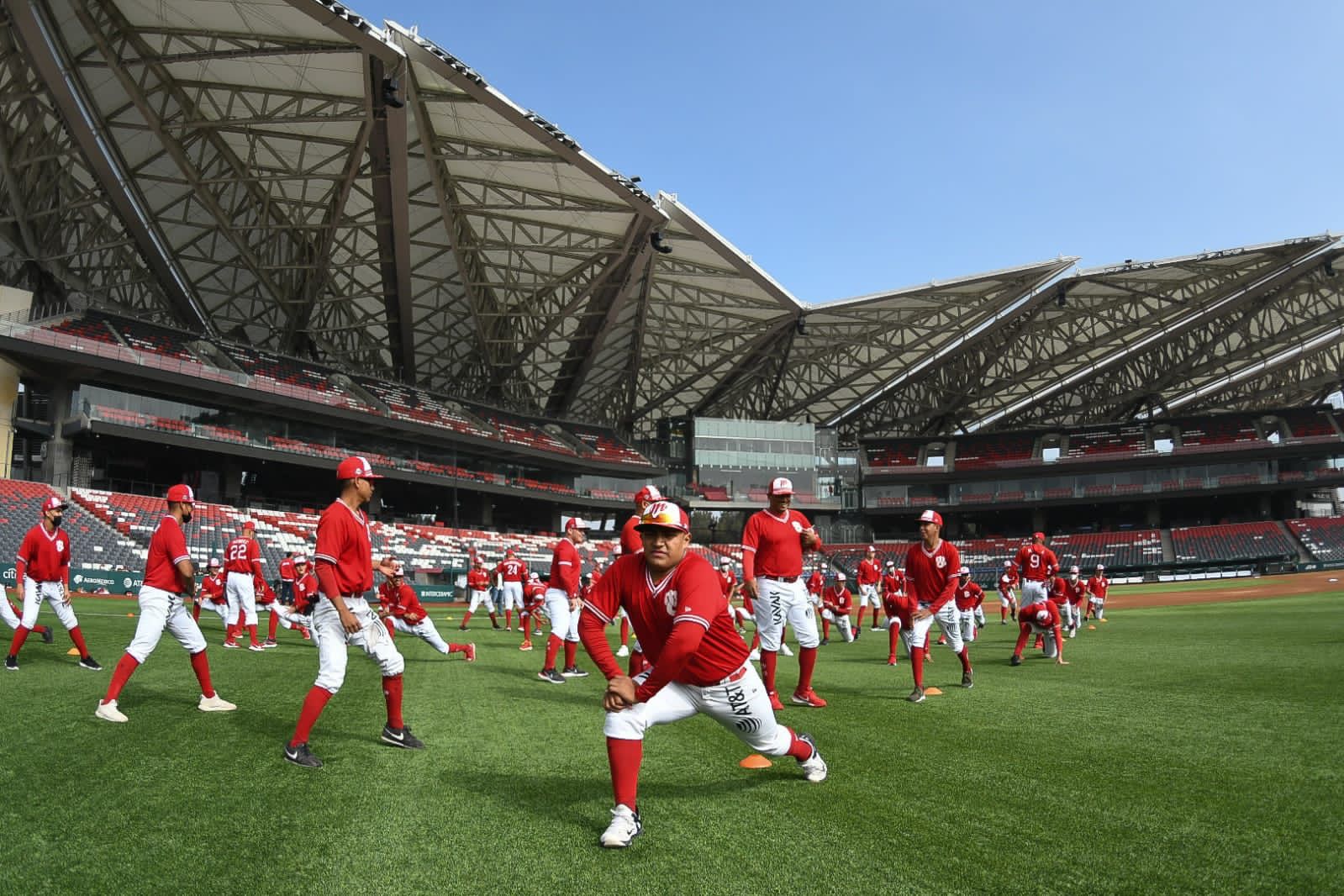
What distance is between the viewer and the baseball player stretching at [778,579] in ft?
30.2

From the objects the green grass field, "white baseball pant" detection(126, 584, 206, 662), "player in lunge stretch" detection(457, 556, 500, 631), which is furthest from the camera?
"player in lunge stretch" detection(457, 556, 500, 631)

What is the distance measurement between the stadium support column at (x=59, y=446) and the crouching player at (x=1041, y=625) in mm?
41942

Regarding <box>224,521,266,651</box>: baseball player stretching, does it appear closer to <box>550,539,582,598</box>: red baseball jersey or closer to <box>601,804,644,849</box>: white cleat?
<box>550,539,582,598</box>: red baseball jersey

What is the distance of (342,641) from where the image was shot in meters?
6.78

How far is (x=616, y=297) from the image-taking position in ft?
162

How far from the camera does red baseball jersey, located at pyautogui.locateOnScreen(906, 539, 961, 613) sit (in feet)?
32.6

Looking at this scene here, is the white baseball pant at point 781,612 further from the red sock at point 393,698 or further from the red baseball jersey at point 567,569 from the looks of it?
the red baseball jersey at point 567,569

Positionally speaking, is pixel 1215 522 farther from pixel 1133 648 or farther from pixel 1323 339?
pixel 1133 648

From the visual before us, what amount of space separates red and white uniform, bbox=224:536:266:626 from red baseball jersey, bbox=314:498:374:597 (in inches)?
397

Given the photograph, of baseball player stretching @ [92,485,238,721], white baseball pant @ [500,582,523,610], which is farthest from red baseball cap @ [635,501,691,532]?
white baseball pant @ [500,582,523,610]

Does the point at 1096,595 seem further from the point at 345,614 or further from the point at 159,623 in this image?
the point at 159,623

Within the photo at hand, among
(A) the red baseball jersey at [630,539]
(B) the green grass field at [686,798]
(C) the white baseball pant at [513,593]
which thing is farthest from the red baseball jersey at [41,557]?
(C) the white baseball pant at [513,593]

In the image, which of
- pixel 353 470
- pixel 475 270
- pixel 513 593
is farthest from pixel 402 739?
pixel 475 270

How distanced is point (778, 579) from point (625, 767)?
187 inches
